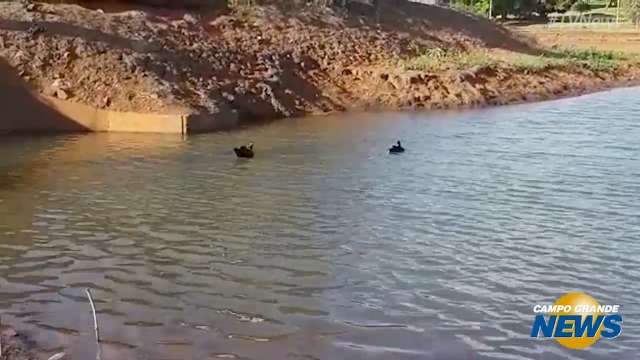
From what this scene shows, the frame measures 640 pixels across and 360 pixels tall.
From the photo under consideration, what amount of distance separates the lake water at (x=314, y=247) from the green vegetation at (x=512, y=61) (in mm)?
12234

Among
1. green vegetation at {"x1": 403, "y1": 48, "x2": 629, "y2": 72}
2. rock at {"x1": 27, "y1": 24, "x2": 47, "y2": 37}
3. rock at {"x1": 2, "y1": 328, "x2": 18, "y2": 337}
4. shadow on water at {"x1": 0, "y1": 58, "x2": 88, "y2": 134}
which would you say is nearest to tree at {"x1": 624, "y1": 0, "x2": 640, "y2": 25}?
green vegetation at {"x1": 403, "y1": 48, "x2": 629, "y2": 72}

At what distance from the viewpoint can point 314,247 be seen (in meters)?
9.55

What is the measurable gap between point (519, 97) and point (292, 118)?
9240 mm

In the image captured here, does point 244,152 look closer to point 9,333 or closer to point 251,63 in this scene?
point 9,333

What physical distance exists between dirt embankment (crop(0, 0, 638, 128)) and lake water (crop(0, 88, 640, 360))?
4.10m

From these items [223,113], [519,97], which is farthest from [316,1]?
[223,113]

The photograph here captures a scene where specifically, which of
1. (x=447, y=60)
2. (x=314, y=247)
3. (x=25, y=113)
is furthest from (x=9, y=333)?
(x=447, y=60)

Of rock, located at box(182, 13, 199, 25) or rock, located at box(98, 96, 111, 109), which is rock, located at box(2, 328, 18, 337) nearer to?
rock, located at box(98, 96, 111, 109)

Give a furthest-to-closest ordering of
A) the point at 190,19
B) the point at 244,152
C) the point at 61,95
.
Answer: the point at 190,19 < the point at 61,95 < the point at 244,152

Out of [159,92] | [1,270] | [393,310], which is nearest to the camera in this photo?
[393,310]

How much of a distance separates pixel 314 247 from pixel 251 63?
17.3m

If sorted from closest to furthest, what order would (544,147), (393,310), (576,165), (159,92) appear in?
1. (393,310)
2. (576,165)
3. (544,147)
4. (159,92)

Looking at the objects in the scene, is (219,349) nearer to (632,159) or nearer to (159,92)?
(632,159)

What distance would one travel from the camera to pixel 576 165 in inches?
600
